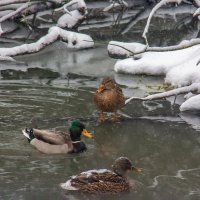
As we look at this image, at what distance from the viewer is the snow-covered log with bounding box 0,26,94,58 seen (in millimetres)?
14547

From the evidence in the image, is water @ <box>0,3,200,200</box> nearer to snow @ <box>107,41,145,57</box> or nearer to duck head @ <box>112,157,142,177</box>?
duck head @ <box>112,157,142,177</box>

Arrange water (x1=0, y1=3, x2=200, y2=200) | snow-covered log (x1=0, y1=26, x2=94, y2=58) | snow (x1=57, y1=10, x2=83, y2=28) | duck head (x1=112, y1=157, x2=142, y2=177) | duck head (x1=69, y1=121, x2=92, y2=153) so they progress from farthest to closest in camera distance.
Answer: snow (x1=57, y1=10, x2=83, y2=28) < snow-covered log (x1=0, y1=26, x2=94, y2=58) < duck head (x1=69, y1=121, x2=92, y2=153) < duck head (x1=112, y1=157, x2=142, y2=177) < water (x1=0, y1=3, x2=200, y2=200)

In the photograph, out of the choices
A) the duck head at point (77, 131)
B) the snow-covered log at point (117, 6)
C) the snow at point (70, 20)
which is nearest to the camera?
the duck head at point (77, 131)

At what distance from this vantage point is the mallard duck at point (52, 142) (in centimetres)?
905

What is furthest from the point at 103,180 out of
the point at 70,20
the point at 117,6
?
the point at 117,6

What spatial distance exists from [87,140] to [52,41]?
5.95m

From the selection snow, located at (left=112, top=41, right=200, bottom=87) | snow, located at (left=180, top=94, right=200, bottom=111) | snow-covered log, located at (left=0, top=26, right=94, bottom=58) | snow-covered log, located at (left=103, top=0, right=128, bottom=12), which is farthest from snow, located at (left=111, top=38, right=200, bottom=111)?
snow-covered log, located at (left=103, top=0, right=128, bottom=12)

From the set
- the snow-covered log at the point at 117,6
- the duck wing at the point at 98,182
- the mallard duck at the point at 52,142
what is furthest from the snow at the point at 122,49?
the duck wing at the point at 98,182

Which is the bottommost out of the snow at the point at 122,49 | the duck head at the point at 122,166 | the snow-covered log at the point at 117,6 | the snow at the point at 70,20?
the duck head at the point at 122,166

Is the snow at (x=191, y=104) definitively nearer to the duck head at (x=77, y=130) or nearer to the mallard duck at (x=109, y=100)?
the mallard duck at (x=109, y=100)

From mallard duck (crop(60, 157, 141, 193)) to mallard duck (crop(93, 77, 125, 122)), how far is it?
8.35 ft

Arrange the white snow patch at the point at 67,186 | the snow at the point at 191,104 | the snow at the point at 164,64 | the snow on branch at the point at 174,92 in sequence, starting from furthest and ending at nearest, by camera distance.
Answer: the snow at the point at 164,64
the snow at the point at 191,104
the snow on branch at the point at 174,92
the white snow patch at the point at 67,186

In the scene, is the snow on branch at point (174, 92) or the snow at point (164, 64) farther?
the snow at point (164, 64)

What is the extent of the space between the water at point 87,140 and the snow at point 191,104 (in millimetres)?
113
